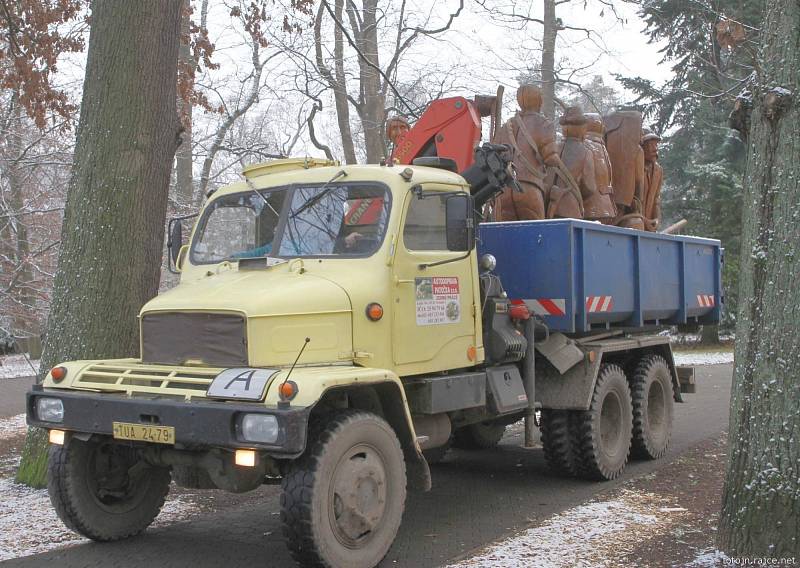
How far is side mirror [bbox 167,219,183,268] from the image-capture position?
6.91 meters

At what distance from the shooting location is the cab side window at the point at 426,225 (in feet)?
20.1

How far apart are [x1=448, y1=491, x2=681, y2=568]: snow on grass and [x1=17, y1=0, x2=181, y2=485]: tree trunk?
3.96m

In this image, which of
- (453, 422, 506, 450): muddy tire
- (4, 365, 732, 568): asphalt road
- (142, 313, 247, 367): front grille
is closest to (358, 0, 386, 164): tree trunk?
(453, 422, 506, 450): muddy tire

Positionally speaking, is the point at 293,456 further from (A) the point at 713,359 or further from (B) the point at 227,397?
(A) the point at 713,359

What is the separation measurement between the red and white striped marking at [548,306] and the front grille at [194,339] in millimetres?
3272

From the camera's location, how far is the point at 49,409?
555cm

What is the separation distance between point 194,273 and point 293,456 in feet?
7.37

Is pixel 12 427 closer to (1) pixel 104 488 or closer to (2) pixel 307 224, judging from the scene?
(1) pixel 104 488

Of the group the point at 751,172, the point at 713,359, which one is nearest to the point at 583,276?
the point at 751,172

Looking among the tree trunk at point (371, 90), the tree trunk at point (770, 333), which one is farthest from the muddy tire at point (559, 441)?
the tree trunk at point (371, 90)

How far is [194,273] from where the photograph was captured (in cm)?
646

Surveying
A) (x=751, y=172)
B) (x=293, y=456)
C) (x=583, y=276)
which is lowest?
(x=293, y=456)

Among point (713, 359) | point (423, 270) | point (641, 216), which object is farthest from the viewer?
point (713, 359)

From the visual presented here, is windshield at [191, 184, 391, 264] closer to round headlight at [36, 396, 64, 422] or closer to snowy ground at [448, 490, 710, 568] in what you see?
round headlight at [36, 396, 64, 422]
